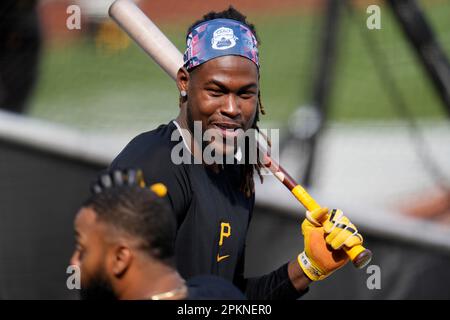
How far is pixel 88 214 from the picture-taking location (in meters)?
2.34

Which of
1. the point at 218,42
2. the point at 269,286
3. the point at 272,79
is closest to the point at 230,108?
the point at 218,42

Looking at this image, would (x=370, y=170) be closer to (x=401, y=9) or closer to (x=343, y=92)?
(x=343, y=92)

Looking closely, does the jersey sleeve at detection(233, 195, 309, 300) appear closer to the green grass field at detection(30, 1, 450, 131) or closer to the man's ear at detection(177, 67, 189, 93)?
the man's ear at detection(177, 67, 189, 93)

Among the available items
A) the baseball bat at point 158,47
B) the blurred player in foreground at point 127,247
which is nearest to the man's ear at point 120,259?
the blurred player in foreground at point 127,247

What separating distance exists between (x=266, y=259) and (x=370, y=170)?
1.84 metres

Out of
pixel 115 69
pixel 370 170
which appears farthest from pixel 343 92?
pixel 115 69

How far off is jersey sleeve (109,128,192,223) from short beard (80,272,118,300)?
0.55 m

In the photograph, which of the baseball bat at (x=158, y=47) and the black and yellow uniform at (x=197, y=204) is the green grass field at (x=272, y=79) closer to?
the baseball bat at (x=158, y=47)

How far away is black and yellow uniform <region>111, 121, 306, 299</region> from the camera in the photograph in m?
2.87

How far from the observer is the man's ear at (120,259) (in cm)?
228

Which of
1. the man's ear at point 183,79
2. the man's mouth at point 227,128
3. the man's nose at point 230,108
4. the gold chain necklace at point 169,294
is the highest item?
the man's ear at point 183,79

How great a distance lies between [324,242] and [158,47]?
929mm

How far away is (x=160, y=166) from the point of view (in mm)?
2877

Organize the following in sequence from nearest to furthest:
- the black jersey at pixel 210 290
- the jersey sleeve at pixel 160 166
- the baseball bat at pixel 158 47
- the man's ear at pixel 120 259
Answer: the man's ear at pixel 120 259, the black jersey at pixel 210 290, the jersey sleeve at pixel 160 166, the baseball bat at pixel 158 47
